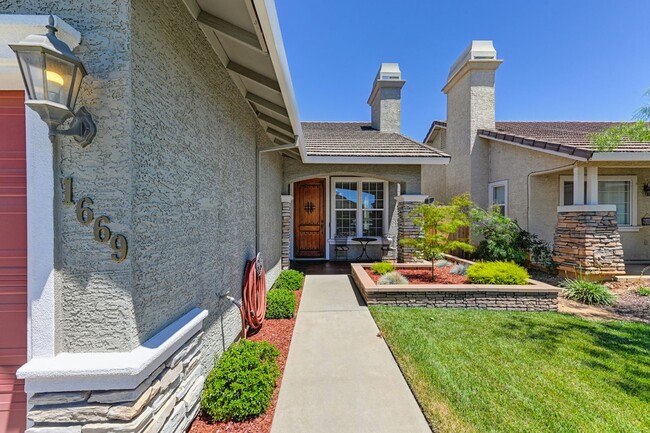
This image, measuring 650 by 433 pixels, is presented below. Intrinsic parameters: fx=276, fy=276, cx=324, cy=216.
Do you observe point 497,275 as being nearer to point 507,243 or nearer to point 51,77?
point 507,243

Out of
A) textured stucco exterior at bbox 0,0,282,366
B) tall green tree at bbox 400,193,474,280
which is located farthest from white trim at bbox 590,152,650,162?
textured stucco exterior at bbox 0,0,282,366

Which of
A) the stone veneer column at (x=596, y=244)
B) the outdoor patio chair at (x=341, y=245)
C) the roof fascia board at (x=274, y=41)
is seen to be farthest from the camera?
the outdoor patio chair at (x=341, y=245)

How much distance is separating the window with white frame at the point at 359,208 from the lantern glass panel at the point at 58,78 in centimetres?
923

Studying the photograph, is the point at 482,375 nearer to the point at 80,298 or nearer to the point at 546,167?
the point at 80,298

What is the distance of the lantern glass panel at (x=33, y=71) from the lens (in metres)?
1.39

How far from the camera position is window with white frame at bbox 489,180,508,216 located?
10.1m

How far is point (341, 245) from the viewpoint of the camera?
10.6 meters

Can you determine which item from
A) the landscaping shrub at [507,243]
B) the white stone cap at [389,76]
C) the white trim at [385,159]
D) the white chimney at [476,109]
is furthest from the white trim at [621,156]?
the white stone cap at [389,76]

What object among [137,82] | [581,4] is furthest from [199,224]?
[581,4]

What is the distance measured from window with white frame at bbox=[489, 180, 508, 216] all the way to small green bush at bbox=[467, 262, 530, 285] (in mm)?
4415

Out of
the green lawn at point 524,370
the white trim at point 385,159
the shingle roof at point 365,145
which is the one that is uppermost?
the shingle roof at point 365,145

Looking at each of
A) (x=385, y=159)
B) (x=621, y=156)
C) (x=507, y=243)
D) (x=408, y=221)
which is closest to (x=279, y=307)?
(x=408, y=221)

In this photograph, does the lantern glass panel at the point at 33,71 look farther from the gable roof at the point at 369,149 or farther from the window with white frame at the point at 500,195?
the window with white frame at the point at 500,195

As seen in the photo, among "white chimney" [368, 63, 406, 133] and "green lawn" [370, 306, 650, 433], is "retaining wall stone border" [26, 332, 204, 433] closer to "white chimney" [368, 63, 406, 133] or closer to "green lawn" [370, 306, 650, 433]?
"green lawn" [370, 306, 650, 433]
